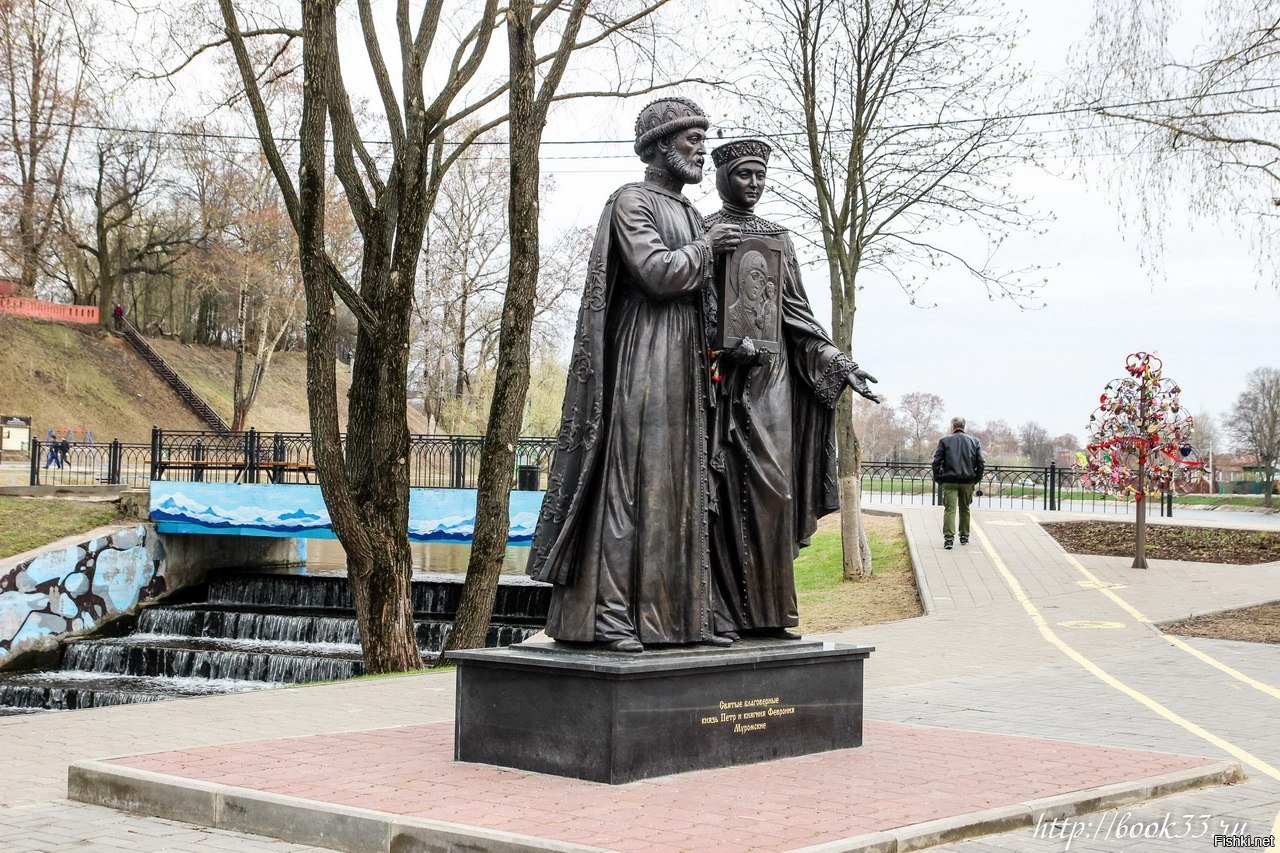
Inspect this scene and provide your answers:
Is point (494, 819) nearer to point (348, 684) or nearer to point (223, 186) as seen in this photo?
point (348, 684)

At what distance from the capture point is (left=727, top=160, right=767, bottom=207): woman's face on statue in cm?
747

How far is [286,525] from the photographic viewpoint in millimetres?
24125

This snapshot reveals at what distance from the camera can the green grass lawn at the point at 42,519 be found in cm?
2186

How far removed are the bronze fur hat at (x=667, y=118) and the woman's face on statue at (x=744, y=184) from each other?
13.5 inches

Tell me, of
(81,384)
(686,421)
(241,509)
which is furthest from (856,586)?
(81,384)

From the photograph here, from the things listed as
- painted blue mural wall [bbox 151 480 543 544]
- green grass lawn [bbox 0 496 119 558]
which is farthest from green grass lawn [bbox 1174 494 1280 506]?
green grass lawn [bbox 0 496 119 558]

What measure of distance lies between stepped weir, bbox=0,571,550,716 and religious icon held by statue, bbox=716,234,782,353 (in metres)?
11.7

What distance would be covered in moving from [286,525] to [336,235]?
20586mm

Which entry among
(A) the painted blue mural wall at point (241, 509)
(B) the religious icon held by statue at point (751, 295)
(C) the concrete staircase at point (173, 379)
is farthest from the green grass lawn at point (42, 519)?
(C) the concrete staircase at point (173, 379)

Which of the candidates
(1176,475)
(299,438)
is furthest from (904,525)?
(299,438)

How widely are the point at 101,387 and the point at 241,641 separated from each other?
113 ft

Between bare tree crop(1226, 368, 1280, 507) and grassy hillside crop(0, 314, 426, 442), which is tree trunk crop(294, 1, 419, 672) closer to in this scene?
grassy hillside crop(0, 314, 426, 442)

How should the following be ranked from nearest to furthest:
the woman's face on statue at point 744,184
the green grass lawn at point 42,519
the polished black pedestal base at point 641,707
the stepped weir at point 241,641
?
the polished black pedestal base at point 641,707 < the woman's face on statue at point 744,184 < the stepped weir at point 241,641 < the green grass lawn at point 42,519

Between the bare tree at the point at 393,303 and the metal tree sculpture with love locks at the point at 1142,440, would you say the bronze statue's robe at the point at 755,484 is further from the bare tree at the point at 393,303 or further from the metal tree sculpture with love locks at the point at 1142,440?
the metal tree sculpture with love locks at the point at 1142,440
